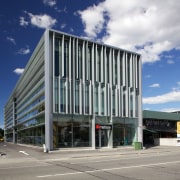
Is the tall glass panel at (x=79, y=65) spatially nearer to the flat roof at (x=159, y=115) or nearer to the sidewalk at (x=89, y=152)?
the sidewalk at (x=89, y=152)

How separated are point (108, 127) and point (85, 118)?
3.42 m

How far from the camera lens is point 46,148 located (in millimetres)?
32531

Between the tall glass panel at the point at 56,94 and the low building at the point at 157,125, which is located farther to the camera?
the low building at the point at 157,125

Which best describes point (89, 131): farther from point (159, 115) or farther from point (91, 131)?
point (159, 115)

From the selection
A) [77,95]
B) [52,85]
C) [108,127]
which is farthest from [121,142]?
[52,85]

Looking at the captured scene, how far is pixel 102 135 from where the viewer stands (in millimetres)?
37875

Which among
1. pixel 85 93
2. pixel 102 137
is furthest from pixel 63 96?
pixel 102 137

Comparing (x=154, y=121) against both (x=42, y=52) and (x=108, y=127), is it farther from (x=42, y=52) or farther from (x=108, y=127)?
(x=42, y=52)

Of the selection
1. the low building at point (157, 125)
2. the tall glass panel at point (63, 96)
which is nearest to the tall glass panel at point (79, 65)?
the tall glass panel at point (63, 96)

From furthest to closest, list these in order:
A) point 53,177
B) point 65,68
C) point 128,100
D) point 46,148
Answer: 1. point 128,100
2. point 65,68
3. point 46,148
4. point 53,177

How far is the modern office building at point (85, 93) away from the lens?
34.2 meters

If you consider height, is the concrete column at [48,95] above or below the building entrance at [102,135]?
above

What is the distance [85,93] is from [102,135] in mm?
5775

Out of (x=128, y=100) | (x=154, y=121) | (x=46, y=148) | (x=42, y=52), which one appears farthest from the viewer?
(x=154, y=121)
